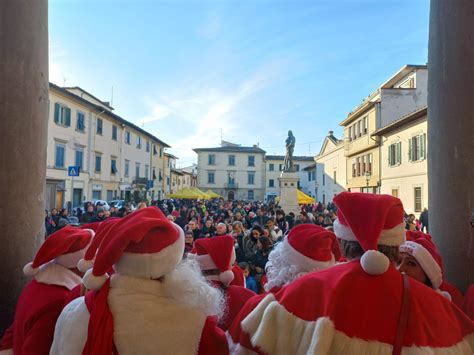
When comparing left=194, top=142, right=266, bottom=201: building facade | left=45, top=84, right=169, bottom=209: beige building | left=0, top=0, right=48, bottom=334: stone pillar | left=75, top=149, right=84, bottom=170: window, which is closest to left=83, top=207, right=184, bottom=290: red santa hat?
left=0, top=0, right=48, bottom=334: stone pillar

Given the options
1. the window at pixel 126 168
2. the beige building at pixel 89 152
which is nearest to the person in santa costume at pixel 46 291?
the beige building at pixel 89 152

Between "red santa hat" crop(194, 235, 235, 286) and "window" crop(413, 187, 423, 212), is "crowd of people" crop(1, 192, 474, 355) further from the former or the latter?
"window" crop(413, 187, 423, 212)

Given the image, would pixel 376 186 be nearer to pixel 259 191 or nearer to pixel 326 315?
pixel 326 315

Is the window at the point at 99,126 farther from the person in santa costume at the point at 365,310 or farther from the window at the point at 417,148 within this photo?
the person in santa costume at the point at 365,310

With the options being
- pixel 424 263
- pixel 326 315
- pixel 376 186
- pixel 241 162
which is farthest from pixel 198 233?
pixel 241 162

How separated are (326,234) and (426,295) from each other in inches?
44.9

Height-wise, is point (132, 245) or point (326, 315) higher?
point (132, 245)

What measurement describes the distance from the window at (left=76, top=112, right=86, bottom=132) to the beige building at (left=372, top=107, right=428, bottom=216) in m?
22.5

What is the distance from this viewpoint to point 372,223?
1384mm

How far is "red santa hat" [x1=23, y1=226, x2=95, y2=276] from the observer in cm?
211

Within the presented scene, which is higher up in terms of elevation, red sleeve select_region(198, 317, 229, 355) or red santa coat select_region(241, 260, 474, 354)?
red santa coat select_region(241, 260, 474, 354)

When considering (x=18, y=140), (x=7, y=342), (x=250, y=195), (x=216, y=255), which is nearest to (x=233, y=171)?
(x=250, y=195)

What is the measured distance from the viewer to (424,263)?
2154 mm

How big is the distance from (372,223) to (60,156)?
1024 inches
